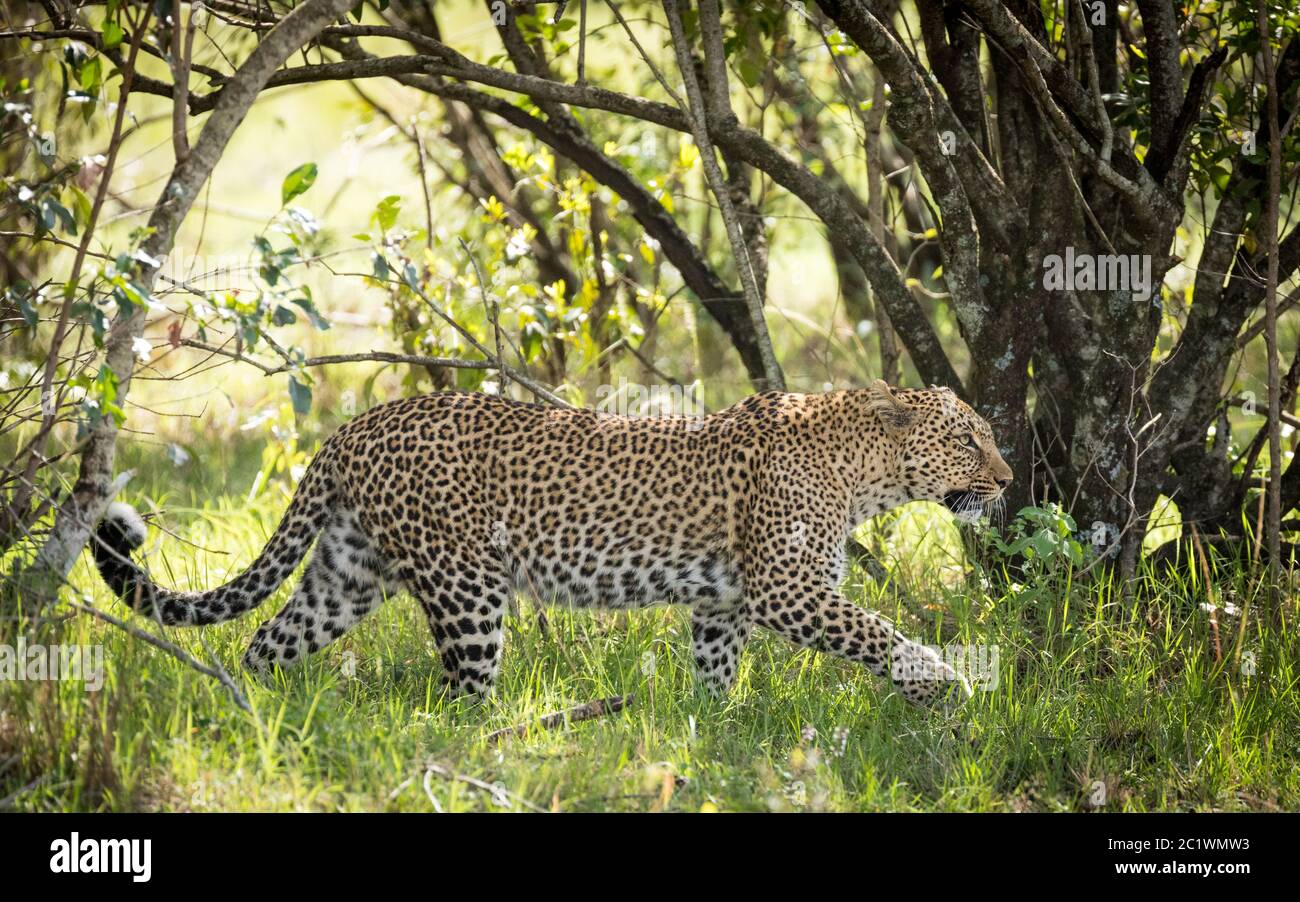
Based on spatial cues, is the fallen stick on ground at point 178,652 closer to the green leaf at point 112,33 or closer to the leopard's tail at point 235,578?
the leopard's tail at point 235,578

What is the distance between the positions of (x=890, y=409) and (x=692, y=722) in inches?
68.8

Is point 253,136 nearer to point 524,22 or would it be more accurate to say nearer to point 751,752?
point 524,22

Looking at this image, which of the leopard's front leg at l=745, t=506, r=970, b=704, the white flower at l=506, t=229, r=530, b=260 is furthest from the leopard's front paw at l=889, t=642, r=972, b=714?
the white flower at l=506, t=229, r=530, b=260

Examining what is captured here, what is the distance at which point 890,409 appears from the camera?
21.5ft

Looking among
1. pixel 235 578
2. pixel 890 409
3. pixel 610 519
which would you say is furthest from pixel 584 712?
pixel 890 409

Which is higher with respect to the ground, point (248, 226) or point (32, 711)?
point (248, 226)

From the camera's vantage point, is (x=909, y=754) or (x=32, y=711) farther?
(x=909, y=754)

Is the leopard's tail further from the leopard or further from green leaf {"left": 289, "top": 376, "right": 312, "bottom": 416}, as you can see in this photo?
green leaf {"left": 289, "top": 376, "right": 312, "bottom": 416}

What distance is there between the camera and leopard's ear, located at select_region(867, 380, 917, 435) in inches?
257

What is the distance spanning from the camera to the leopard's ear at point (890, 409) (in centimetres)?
654

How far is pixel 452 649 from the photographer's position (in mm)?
6145

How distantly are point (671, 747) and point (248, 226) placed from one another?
44.1 ft

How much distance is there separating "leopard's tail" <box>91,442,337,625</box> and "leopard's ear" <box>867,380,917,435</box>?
8.12 ft
